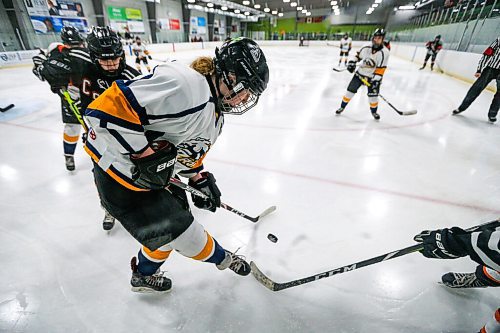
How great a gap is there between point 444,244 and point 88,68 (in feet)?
8.36

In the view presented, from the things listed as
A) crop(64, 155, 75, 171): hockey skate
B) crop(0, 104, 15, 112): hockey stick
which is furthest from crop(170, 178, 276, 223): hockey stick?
crop(0, 104, 15, 112): hockey stick

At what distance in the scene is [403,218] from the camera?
1.90 meters

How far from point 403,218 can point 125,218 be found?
193cm

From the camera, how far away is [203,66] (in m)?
0.96

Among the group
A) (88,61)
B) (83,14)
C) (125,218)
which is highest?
(83,14)

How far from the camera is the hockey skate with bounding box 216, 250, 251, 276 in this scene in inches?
50.2

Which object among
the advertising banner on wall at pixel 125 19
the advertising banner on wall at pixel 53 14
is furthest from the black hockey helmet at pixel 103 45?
the advertising banner on wall at pixel 125 19

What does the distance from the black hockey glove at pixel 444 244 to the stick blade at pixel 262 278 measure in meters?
0.75

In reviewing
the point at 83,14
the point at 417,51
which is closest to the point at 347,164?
the point at 417,51

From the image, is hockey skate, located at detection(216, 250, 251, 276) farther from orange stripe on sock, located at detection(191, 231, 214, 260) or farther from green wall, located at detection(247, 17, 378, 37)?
green wall, located at detection(247, 17, 378, 37)

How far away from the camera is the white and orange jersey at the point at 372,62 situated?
12.3 feet

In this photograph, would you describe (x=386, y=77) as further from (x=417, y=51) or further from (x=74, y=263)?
(x=74, y=263)

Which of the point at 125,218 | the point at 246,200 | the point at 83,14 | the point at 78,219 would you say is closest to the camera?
the point at 125,218

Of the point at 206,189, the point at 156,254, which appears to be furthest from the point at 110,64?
the point at 156,254
